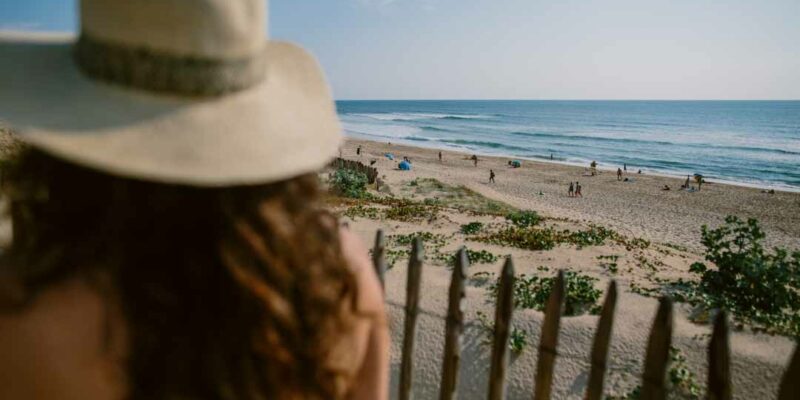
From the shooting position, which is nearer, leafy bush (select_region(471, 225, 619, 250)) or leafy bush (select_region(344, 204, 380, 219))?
leafy bush (select_region(471, 225, 619, 250))

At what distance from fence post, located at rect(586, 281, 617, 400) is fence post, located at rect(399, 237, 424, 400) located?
98 centimetres

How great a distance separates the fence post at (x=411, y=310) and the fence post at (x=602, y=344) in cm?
98

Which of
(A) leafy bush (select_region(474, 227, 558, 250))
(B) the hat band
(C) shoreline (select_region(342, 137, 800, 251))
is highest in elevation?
(B) the hat band

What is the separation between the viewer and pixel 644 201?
2355 cm

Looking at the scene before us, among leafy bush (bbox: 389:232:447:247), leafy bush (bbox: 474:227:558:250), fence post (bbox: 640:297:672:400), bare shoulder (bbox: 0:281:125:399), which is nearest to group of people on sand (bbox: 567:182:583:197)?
leafy bush (bbox: 474:227:558:250)

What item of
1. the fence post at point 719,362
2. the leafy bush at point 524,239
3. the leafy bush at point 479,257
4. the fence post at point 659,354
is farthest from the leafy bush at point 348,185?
the fence post at point 719,362

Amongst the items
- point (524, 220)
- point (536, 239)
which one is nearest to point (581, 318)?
point (536, 239)

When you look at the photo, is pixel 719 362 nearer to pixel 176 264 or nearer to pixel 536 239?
pixel 176 264

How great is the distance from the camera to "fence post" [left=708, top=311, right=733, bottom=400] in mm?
1991

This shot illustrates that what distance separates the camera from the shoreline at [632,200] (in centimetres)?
1803

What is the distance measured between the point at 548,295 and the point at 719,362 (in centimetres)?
352

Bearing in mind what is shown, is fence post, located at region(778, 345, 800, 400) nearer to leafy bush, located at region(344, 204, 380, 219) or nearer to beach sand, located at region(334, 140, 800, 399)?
beach sand, located at region(334, 140, 800, 399)

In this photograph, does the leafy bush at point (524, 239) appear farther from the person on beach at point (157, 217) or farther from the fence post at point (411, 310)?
the person on beach at point (157, 217)

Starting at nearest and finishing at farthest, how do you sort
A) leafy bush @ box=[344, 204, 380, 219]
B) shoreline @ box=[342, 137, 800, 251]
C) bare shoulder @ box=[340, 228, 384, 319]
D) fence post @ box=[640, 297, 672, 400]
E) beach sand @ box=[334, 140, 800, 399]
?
1. bare shoulder @ box=[340, 228, 384, 319]
2. fence post @ box=[640, 297, 672, 400]
3. beach sand @ box=[334, 140, 800, 399]
4. leafy bush @ box=[344, 204, 380, 219]
5. shoreline @ box=[342, 137, 800, 251]
